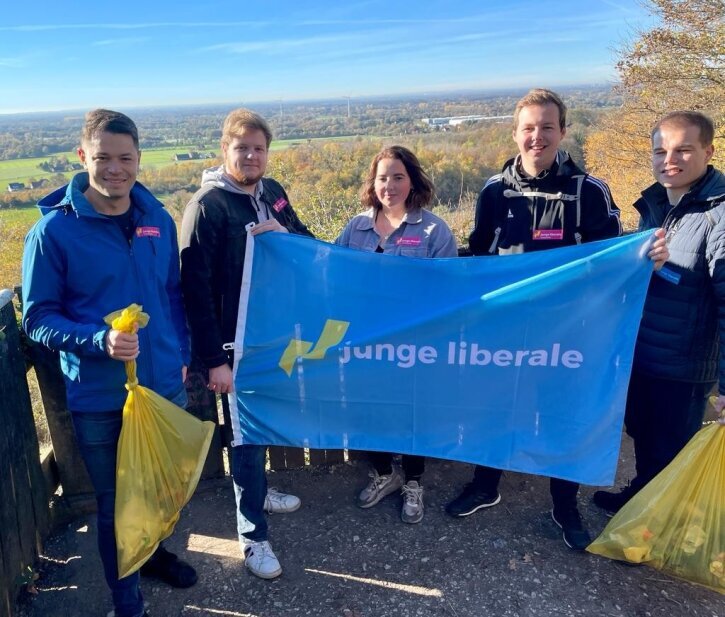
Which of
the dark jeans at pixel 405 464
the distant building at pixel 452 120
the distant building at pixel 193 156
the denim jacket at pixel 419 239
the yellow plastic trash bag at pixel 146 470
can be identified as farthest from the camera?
the distant building at pixel 452 120

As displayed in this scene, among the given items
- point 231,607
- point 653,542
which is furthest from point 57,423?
point 653,542

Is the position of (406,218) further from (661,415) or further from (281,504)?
(281,504)

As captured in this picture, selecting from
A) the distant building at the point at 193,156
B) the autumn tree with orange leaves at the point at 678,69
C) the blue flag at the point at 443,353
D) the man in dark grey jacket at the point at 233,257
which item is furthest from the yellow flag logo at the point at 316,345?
the distant building at the point at 193,156

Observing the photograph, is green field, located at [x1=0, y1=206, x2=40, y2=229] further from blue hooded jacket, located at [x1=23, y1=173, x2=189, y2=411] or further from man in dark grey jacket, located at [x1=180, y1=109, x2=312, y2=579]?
blue hooded jacket, located at [x1=23, y1=173, x2=189, y2=411]

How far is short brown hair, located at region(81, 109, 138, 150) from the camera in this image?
2.48 m

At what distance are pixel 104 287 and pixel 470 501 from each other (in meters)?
2.64

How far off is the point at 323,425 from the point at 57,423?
5.48 ft

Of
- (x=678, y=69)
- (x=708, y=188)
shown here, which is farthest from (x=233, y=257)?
(x=678, y=69)

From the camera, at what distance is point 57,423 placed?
3545 millimetres

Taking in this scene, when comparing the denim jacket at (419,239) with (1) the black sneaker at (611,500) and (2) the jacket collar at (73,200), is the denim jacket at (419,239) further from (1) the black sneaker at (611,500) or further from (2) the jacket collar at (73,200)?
(1) the black sneaker at (611,500)

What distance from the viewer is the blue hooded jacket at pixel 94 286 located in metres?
2.41

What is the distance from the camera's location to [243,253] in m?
→ 3.14

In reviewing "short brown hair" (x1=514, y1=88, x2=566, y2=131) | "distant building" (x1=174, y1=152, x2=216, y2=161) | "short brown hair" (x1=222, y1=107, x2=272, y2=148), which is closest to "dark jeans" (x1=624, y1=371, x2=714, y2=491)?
"short brown hair" (x1=514, y1=88, x2=566, y2=131)

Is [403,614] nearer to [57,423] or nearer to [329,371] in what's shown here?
[329,371]
